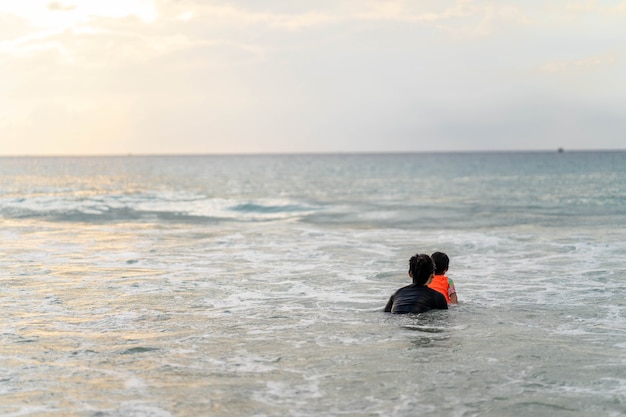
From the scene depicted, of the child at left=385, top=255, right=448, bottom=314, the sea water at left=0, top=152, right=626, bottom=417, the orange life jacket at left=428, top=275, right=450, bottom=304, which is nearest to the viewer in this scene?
the sea water at left=0, top=152, right=626, bottom=417

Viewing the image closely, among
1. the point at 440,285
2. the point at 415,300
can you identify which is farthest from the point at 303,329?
the point at 440,285

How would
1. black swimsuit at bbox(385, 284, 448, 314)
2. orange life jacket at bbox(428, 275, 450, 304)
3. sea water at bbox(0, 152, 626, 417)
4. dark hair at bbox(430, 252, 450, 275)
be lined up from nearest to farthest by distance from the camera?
sea water at bbox(0, 152, 626, 417), black swimsuit at bbox(385, 284, 448, 314), dark hair at bbox(430, 252, 450, 275), orange life jacket at bbox(428, 275, 450, 304)

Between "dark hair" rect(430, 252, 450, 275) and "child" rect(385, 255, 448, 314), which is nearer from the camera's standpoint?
"child" rect(385, 255, 448, 314)

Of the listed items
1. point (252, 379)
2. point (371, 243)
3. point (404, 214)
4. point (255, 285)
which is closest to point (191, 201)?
point (404, 214)

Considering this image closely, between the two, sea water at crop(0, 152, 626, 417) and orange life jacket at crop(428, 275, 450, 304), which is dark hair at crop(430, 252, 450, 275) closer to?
orange life jacket at crop(428, 275, 450, 304)

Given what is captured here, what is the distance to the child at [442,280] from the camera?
1095 centimetres

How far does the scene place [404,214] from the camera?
33312mm

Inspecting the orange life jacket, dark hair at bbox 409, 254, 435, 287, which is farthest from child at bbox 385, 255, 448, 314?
the orange life jacket

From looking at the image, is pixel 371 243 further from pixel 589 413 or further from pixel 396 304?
pixel 589 413

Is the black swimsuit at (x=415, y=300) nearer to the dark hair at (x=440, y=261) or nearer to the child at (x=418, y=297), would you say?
the child at (x=418, y=297)

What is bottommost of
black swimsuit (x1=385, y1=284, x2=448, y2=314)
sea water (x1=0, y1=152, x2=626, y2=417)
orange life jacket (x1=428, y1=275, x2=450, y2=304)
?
sea water (x1=0, y1=152, x2=626, y2=417)

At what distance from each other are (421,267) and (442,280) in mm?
1058

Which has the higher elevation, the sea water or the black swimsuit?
the black swimsuit

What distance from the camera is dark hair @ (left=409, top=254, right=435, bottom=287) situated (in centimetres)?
1022
